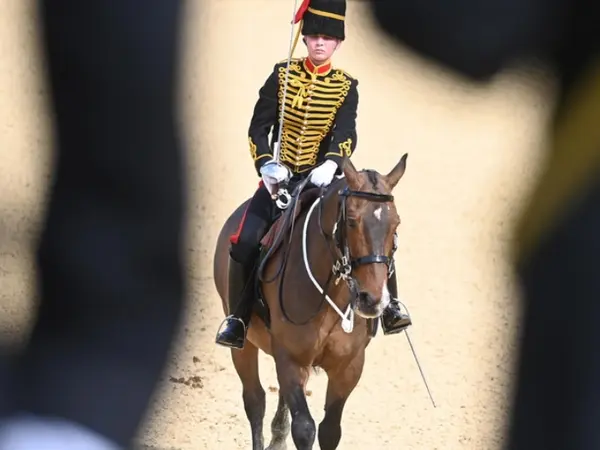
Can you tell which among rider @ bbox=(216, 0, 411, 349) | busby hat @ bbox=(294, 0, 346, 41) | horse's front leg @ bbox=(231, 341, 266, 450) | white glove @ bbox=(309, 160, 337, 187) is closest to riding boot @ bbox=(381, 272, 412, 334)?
rider @ bbox=(216, 0, 411, 349)

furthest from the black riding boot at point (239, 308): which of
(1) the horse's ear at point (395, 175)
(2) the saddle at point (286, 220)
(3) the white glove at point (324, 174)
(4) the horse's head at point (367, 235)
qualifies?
(1) the horse's ear at point (395, 175)

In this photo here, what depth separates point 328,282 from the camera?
3312 millimetres

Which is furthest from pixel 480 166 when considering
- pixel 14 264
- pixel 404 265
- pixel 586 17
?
pixel 14 264

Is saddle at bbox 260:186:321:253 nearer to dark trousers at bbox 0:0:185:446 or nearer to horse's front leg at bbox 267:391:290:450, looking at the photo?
horse's front leg at bbox 267:391:290:450

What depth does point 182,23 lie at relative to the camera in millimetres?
4371

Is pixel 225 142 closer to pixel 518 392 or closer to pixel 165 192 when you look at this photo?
pixel 165 192

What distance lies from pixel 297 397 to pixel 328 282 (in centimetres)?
34

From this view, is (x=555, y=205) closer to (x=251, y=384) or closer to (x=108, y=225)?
(x=251, y=384)

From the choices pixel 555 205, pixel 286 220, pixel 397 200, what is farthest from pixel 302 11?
pixel 397 200

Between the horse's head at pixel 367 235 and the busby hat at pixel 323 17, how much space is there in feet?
1.80

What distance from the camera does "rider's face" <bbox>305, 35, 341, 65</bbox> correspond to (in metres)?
3.51

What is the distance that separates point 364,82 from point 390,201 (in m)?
1.36

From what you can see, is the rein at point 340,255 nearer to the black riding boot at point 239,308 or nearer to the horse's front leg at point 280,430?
the black riding boot at point 239,308

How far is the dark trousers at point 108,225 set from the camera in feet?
14.5
